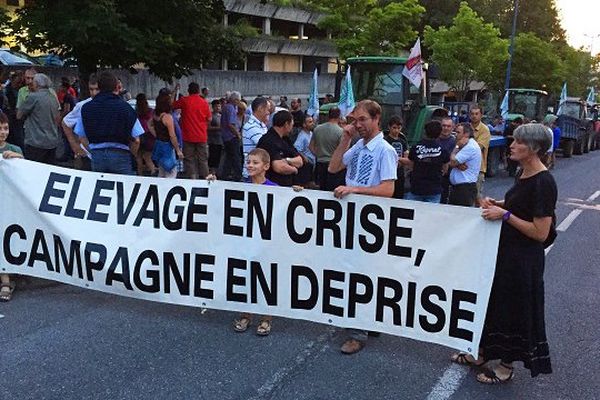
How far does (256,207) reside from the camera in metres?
5.07

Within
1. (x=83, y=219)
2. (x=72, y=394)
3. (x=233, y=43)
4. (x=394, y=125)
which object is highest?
(x=233, y=43)

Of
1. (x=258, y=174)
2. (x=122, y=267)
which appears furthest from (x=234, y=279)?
(x=122, y=267)

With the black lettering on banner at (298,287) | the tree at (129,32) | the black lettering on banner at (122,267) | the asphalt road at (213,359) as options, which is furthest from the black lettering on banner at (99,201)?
the tree at (129,32)

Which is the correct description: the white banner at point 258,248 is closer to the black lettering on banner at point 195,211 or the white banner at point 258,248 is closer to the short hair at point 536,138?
the black lettering on banner at point 195,211

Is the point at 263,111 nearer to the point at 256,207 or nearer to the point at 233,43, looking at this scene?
the point at 256,207

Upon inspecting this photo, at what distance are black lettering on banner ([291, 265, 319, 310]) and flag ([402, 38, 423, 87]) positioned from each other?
7.73m

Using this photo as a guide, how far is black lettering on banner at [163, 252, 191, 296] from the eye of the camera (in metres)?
5.23

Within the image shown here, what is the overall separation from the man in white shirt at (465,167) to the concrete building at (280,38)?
3055cm

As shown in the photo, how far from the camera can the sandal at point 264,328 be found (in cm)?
508

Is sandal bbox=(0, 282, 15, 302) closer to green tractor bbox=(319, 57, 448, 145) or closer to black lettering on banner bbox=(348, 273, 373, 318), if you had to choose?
black lettering on banner bbox=(348, 273, 373, 318)

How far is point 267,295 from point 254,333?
13.8 inches

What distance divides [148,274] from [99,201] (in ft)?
2.68

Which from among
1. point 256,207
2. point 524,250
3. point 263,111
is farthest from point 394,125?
point 524,250

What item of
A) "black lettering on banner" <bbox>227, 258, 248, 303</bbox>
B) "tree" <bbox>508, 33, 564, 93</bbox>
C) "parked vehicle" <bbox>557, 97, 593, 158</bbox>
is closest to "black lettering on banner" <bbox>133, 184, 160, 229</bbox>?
"black lettering on banner" <bbox>227, 258, 248, 303</bbox>
